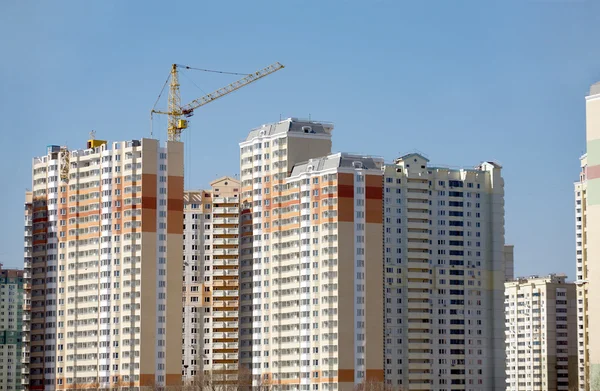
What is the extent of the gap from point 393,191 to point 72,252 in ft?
Answer: 142

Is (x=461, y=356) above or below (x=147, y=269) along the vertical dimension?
below

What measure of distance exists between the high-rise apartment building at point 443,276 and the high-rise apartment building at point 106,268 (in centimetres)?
2972

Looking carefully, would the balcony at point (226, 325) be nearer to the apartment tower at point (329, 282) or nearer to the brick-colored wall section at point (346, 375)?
the apartment tower at point (329, 282)

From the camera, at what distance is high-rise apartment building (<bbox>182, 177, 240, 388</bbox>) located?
173625 mm

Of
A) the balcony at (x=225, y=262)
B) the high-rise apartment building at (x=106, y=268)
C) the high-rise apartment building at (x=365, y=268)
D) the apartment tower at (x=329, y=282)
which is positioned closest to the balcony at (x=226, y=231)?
the high-rise apartment building at (x=365, y=268)

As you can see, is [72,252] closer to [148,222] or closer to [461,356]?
[148,222]

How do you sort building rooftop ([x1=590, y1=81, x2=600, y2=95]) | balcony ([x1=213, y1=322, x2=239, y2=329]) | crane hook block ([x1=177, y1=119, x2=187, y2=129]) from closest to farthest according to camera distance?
1. building rooftop ([x1=590, y1=81, x2=600, y2=95])
2. balcony ([x1=213, y1=322, x2=239, y2=329])
3. crane hook block ([x1=177, y1=119, x2=187, y2=129])

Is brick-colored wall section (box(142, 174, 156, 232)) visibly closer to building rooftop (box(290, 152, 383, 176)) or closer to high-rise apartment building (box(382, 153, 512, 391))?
building rooftop (box(290, 152, 383, 176))

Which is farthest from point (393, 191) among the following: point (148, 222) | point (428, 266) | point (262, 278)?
point (148, 222)

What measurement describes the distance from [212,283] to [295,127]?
89.4 feet

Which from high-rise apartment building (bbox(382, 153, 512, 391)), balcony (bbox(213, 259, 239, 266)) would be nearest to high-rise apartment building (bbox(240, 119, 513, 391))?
high-rise apartment building (bbox(382, 153, 512, 391))

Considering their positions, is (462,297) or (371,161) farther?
(462,297)

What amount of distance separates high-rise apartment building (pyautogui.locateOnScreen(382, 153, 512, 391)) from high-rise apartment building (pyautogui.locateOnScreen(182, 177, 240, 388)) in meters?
21.4

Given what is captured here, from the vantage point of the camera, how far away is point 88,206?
16762 centimetres
